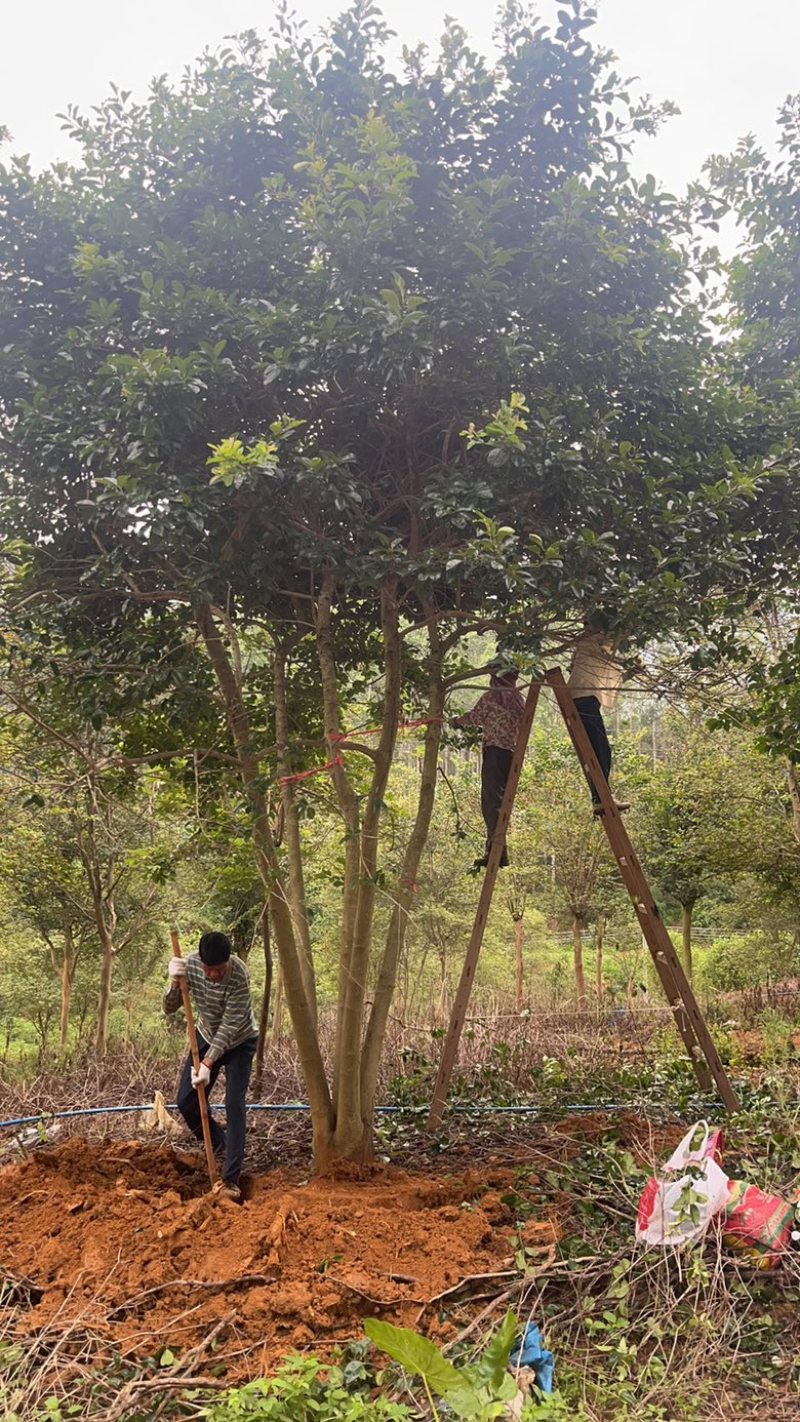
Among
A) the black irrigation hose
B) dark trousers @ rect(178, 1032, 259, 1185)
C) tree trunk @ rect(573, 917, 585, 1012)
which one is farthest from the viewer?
tree trunk @ rect(573, 917, 585, 1012)

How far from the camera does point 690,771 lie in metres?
12.4

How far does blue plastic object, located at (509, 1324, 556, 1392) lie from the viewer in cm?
294

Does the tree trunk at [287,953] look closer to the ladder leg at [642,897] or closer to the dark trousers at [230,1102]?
the dark trousers at [230,1102]

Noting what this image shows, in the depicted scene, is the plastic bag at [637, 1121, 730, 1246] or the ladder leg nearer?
the plastic bag at [637, 1121, 730, 1246]

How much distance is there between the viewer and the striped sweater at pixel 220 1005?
492 centimetres

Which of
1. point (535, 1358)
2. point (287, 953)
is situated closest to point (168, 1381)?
point (535, 1358)

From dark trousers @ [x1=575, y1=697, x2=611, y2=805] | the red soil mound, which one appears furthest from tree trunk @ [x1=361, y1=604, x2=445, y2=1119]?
dark trousers @ [x1=575, y1=697, x2=611, y2=805]

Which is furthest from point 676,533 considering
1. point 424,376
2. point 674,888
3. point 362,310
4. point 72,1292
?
point 674,888

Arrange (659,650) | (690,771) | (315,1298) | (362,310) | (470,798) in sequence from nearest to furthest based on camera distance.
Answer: (315,1298)
(362,310)
(659,650)
(690,771)
(470,798)

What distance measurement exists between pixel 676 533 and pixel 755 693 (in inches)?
63.9

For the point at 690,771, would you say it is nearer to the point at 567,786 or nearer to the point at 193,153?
the point at 567,786

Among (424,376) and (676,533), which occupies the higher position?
(424,376)

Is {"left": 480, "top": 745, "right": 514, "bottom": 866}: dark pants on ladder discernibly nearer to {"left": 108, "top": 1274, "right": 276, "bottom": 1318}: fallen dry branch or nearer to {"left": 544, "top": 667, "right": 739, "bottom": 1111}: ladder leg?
{"left": 544, "top": 667, "right": 739, "bottom": 1111}: ladder leg

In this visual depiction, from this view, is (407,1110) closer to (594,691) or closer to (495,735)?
(495,735)
